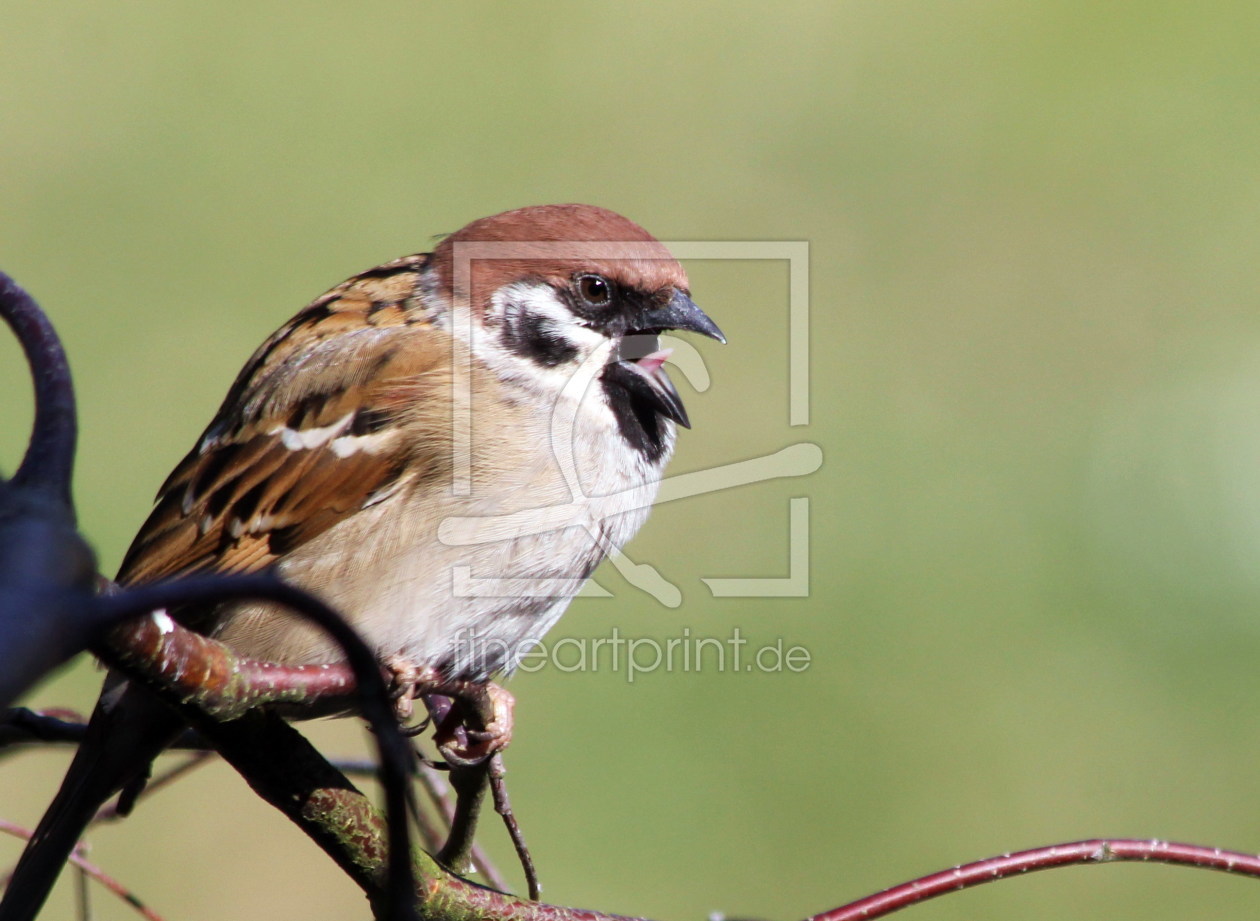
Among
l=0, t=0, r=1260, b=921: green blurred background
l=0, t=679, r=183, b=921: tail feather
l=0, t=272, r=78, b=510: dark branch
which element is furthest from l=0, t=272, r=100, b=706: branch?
l=0, t=0, r=1260, b=921: green blurred background

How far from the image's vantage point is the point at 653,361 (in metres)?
2.35

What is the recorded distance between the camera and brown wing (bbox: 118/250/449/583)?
2188 mm

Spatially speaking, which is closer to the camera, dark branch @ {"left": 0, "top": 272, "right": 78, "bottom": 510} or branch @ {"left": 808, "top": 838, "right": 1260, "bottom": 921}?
dark branch @ {"left": 0, "top": 272, "right": 78, "bottom": 510}

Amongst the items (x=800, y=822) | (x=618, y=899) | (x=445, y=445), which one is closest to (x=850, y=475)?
(x=800, y=822)

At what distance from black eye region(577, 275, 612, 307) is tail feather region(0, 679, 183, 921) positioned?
0.89 m

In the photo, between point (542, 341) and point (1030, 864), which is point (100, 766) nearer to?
point (542, 341)

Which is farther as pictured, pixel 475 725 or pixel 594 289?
pixel 594 289

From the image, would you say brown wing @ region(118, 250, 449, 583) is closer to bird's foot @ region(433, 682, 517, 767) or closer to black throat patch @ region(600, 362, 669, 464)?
black throat patch @ region(600, 362, 669, 464)

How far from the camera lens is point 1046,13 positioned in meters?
6.80

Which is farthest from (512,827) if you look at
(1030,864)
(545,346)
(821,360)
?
(821,360)

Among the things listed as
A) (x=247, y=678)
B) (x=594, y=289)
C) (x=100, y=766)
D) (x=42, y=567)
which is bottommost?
(x=100, y=766)

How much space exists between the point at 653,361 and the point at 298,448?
576mm

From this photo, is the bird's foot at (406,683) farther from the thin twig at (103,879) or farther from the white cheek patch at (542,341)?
the white cheek patch at (542,341)

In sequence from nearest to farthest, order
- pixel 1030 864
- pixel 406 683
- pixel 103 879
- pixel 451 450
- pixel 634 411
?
1. pixel 1030 864
2. pixel 103 879
3. pixel 406 683
4. pixel 451 450
5. pixel 634 411
